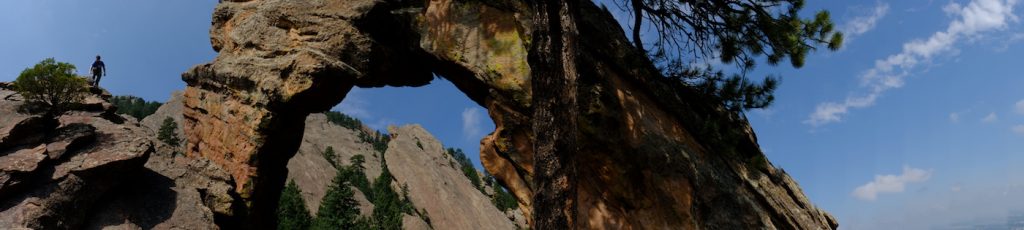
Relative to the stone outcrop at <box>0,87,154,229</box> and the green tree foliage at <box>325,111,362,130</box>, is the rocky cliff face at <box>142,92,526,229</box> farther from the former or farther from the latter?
the stone outcrop at <box>0,87,154,229</box>

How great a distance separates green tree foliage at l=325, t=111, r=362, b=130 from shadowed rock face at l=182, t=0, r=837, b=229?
14183cm

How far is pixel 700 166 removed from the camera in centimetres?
1420

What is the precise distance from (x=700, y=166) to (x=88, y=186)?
16662 mm

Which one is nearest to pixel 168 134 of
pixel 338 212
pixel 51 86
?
pixel 338 212

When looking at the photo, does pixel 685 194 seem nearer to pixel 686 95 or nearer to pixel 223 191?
pixel 686 95

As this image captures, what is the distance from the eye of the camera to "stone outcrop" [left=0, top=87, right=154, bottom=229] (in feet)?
45.9

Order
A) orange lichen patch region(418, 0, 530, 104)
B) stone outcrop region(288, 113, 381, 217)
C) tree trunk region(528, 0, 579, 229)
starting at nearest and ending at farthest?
1. tree trunk region(528, 0, 579, 229)
2. orange lichen patch region(418, 0, 530, 104)
3. stone outcrop region(288, 113, 381, 217)

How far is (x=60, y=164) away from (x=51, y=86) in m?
4.07

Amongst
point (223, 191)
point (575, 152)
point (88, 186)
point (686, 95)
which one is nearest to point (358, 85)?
point (223, 191)

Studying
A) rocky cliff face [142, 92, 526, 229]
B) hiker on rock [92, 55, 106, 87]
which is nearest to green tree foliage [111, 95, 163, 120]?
rocky cliff face [142, 92, 526, 229]

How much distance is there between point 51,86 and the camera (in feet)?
58.9

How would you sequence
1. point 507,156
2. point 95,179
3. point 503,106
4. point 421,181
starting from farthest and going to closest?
point 421,181
point 95,179
point 507,156
point 503,106

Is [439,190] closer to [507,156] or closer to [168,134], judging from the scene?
[168,134]

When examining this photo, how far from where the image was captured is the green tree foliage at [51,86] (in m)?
17.1
